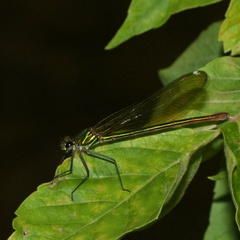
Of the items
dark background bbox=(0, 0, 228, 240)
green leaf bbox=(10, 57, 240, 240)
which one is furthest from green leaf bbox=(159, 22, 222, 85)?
dark background bbox=(0, 0, 228, 240)

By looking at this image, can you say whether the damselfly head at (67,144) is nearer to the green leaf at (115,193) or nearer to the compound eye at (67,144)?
the compound eye at (67,144)

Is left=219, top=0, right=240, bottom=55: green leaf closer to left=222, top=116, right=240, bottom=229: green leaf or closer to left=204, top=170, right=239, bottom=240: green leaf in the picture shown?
left=222, top=116, right=240, bottom=229: green leaf

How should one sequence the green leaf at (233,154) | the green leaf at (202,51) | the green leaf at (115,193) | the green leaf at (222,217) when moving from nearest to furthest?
the green leaf at (233,154) < the green leaf at (115,193) < the green leaf at (222,217) < the green leaf at (202,51)

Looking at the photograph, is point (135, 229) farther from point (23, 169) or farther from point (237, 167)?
point (23, 169)

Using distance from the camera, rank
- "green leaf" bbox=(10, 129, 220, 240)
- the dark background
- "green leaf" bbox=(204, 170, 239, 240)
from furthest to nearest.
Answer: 1. the dark background
2. "green leaf" bbox=(204, 170, 239, 240)
3. "green leaf" bbox=(10, 129, 220, 240)

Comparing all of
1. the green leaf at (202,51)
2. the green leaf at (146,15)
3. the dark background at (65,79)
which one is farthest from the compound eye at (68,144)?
the dark background at (65,79)

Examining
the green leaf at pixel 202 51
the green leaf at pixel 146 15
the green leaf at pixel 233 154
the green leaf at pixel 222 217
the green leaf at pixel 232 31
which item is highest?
the green leaf at pixel 146 15
